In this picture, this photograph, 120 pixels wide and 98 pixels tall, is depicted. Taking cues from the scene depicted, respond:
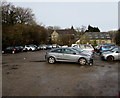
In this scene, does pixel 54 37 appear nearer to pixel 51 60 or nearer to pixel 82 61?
pixel 51 60

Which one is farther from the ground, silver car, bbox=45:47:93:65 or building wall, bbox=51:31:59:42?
building wall, bbox=51:31:59:42

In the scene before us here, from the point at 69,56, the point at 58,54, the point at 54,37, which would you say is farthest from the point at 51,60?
the point at 54,37

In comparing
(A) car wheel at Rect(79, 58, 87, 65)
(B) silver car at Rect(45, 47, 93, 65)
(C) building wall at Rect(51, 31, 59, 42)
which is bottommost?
(A) car wheel at Rect(79, 58, 87, 65)

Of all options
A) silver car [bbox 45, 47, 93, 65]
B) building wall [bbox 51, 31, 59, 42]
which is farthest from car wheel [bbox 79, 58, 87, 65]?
building wall [bbox 51, 31, 59, 42]

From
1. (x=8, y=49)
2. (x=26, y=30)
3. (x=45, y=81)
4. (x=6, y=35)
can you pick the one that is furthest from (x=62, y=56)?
(x=26, y=30)

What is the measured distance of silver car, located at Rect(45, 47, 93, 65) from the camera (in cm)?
1125

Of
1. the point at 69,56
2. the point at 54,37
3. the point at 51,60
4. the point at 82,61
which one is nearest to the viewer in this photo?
the point at 82,61

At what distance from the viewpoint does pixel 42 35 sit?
148 ft

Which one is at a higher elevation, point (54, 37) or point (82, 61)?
point (54, 37)

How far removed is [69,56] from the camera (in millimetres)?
11469

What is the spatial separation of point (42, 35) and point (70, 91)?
134 feet

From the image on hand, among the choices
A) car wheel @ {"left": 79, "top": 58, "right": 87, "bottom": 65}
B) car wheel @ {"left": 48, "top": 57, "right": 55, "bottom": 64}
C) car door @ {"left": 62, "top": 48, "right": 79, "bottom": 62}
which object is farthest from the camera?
car wheel @ {"left": 48, "top": 57, "right": 55, "bottom": 64}

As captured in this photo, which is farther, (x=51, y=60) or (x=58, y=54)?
(x=51, y=60)

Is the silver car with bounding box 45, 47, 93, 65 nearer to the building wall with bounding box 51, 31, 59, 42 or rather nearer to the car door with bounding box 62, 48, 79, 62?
the car door with bounding box 62, 48, 79, 62
